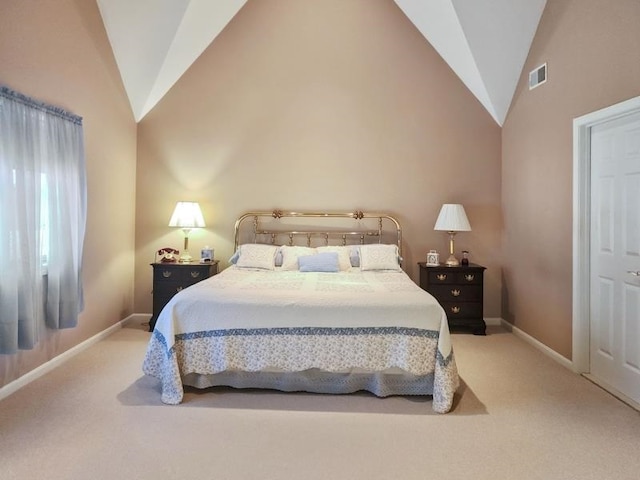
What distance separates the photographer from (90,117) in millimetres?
4090

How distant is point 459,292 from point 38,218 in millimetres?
3987

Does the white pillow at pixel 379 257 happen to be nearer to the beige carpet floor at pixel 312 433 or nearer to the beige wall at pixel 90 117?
the beige carpet floor at pixel 312 433

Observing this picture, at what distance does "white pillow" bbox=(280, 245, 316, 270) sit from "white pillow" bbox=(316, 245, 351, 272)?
14 centimetres

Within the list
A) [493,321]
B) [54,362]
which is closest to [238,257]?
[54,362]

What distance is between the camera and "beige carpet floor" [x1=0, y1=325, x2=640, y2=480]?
2121 mm

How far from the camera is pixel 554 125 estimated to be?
12.8 feet

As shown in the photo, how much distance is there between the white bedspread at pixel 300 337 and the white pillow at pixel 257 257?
1429 millimetres

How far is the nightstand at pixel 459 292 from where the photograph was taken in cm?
468

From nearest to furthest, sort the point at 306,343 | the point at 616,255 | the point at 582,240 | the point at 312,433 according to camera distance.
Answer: the point at 312,433, the point at 306,343, the point at 616,255, the point at 582,240

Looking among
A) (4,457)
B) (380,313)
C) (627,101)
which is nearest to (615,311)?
(627,101)

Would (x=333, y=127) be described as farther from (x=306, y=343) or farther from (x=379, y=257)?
(x=306, y=343)

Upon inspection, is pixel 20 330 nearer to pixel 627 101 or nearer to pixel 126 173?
pixel 126 173

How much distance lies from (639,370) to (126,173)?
510 cm

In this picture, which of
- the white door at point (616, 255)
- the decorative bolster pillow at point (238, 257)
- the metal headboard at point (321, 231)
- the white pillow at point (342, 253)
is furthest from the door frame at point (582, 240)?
the decorative bolster pillow at point (238, 257)
